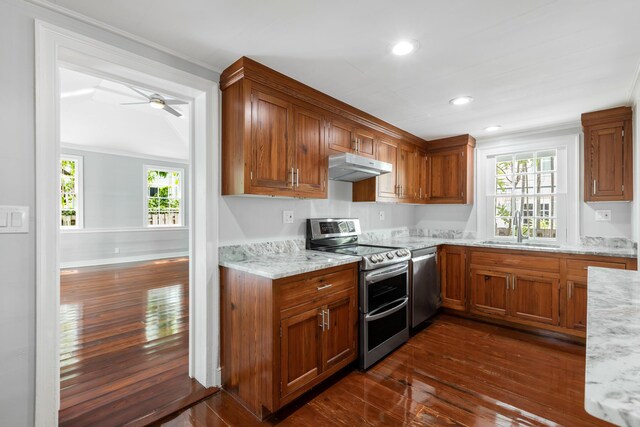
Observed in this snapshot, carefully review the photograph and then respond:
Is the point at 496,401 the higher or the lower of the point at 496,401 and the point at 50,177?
the lower

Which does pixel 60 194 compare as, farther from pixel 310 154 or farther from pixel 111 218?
pixel 111 218

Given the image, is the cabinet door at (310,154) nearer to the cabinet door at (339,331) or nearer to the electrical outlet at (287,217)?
the electrical outlet at (287,217)

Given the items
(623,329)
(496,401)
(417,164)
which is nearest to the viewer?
(623,329)

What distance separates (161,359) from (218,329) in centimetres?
80

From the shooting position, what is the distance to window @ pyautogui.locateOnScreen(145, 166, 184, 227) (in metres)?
7.41

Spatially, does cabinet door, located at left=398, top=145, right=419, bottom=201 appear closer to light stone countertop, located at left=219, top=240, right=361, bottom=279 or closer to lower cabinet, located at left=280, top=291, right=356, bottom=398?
light stone countertop, located at left=219, top=240, right=361, bottom=279

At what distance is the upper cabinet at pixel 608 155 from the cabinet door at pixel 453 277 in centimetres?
142

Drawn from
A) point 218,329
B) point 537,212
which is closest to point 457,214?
point 537,212

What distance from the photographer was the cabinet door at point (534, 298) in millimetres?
3123

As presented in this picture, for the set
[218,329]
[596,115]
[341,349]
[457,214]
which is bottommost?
[341,349]

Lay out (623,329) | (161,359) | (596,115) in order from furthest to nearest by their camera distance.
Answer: (596,115)
(161,359)
(623,329)

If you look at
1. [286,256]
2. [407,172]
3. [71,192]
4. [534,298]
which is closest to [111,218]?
[71,192]

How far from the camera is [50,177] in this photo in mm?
1602

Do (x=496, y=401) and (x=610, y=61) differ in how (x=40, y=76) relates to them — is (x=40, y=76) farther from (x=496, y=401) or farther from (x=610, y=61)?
(x=610, y=61)
